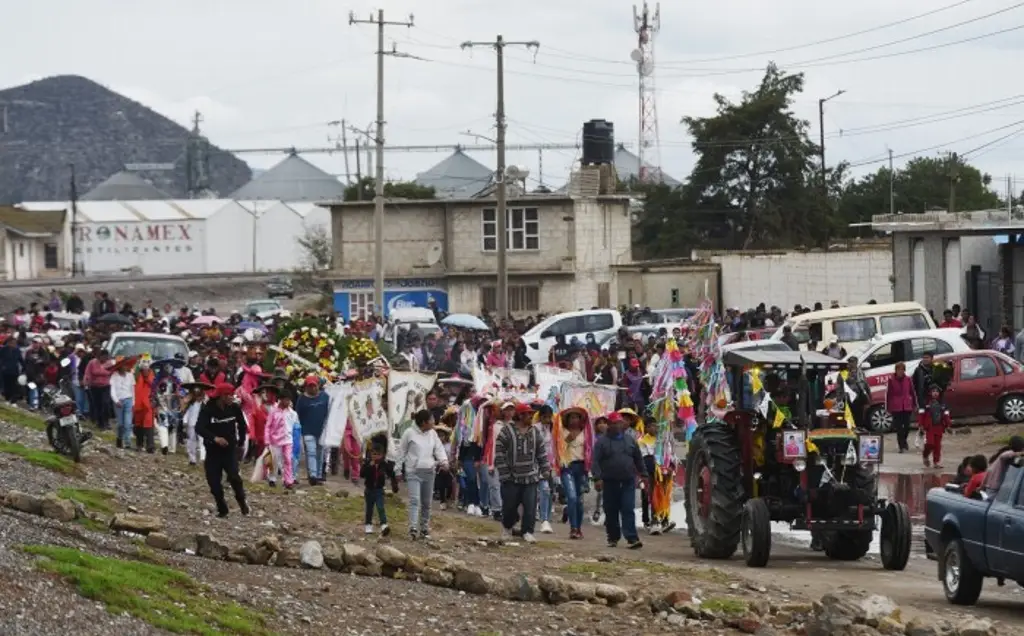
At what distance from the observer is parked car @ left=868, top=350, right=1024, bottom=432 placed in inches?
1409

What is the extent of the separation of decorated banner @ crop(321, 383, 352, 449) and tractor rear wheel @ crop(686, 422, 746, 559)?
936 centimetres

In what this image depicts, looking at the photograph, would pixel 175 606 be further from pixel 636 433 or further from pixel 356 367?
pixel 356 367

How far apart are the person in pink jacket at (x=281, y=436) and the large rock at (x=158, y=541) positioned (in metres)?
9.57

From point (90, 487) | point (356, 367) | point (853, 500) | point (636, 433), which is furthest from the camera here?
point (356, 367)

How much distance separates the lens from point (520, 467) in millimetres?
22750

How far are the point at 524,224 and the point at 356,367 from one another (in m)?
38.7

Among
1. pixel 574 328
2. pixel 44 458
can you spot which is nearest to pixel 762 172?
pixel 574 328

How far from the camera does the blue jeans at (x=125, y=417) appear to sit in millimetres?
32312

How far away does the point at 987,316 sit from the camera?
47781mm

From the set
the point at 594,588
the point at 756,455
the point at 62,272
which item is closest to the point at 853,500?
the point at 756,455

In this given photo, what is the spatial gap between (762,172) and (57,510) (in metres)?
74.7

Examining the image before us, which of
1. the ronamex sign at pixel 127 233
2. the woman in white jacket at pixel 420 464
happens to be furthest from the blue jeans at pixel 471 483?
the ronamex sign at pixel 127 233

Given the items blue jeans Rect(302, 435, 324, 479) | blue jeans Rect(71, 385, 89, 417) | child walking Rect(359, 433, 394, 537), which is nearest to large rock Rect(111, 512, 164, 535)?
child walking Rect(359, 433, 394, 537)

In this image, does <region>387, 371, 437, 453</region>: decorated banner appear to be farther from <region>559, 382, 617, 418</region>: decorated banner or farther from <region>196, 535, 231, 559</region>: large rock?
<region>196, 535, 231, 559</region>: large rock
